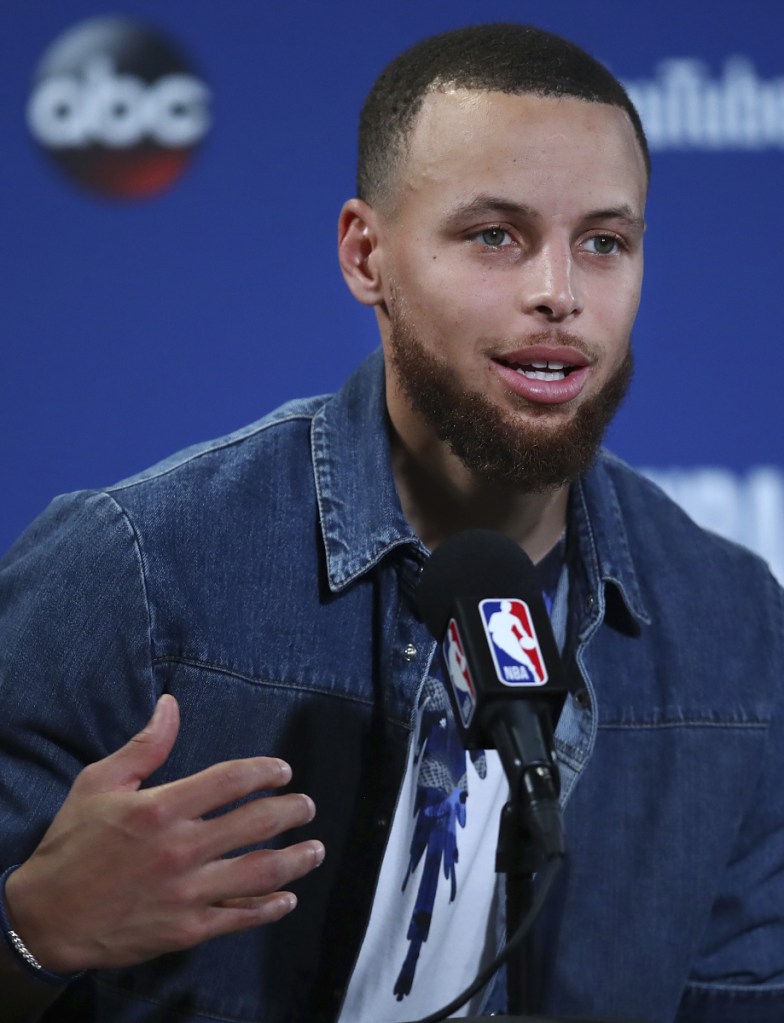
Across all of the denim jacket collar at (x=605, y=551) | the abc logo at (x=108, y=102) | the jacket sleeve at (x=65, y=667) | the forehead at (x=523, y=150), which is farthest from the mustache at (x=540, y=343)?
the abc logo at (x=108, y=102)

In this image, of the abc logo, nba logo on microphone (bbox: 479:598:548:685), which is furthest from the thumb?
the abc logo

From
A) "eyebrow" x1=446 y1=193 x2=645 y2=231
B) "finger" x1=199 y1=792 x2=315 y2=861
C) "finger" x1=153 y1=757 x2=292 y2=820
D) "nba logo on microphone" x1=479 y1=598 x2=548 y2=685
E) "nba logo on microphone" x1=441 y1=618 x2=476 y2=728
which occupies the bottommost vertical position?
"finger" x1=199 y1=792 x2=315 y2=861

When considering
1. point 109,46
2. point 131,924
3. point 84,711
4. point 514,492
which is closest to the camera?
point 131,924

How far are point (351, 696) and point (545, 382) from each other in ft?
1.01

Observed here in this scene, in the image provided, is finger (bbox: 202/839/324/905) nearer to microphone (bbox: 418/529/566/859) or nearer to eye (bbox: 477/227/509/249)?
microphone (bbox: 418/529/566/859)

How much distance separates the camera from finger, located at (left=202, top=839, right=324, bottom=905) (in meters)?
0.91

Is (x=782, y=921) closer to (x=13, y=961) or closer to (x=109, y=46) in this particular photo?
(x=13, y=961)

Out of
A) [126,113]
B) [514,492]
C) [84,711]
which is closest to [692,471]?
[514,492]

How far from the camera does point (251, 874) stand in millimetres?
912

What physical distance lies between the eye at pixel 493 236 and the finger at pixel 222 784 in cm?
48

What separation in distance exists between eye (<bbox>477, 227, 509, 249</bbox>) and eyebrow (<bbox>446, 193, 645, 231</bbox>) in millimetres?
15

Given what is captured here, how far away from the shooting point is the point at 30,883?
96cm

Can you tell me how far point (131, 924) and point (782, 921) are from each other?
68 cm

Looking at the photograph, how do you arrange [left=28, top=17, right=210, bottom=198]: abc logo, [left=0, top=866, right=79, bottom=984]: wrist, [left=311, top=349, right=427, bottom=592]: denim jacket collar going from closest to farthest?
[left=0, top=866, right=79, bottom=984]: wrist
[left=311, top=349, right=427, bottom=592]: denim jacket collar
[left=28, top=17, right=210, bottom=198]: abc logo
